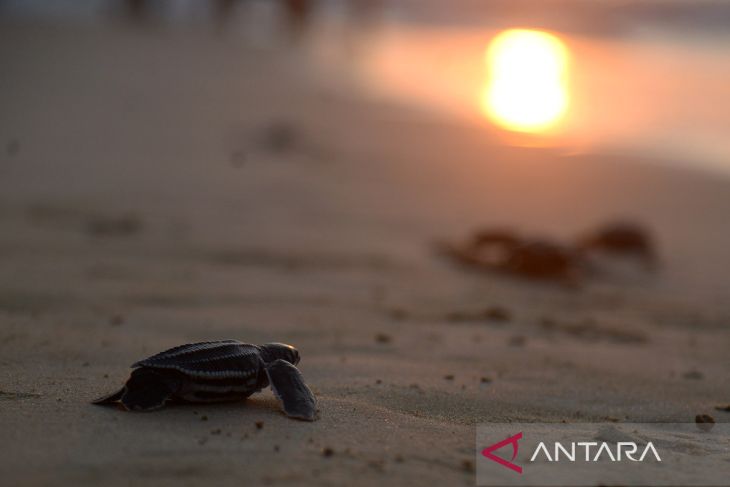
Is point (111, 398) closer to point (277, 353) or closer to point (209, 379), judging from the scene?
point (209, 379)

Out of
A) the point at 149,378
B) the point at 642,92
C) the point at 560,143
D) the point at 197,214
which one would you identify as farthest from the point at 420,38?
the point at 149,378

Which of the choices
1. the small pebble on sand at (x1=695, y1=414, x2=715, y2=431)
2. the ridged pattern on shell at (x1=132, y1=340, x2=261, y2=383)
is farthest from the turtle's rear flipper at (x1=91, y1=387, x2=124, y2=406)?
the small pebble on sand at (x1=695, y1=414, x2=715, y2=431)

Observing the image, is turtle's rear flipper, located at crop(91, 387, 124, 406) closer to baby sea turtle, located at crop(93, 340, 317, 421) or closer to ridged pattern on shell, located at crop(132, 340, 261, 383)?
baby sea turtle, located at crop(93, 340, 317, 421)

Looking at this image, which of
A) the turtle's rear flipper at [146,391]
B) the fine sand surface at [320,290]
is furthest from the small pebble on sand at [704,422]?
the turtle's rear flipper at [146,391]

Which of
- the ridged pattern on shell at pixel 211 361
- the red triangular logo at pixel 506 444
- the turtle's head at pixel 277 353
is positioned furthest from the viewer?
the turtle's head at pixel 277 353

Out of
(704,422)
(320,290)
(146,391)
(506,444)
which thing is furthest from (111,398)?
(320,290)

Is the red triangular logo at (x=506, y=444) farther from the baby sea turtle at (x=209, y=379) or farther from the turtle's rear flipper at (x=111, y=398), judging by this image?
the turtle's rear flipper at (x=111, y=398)
